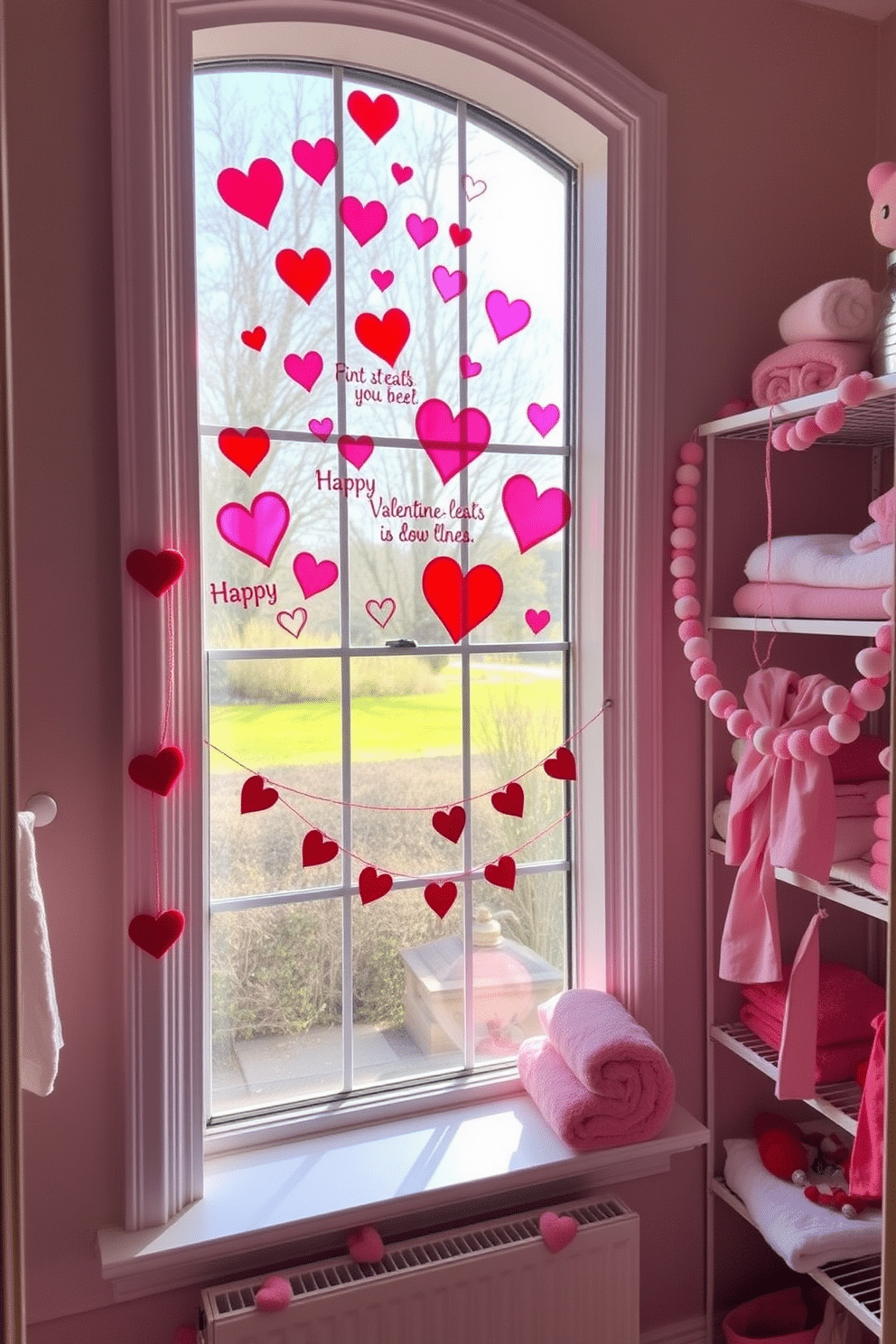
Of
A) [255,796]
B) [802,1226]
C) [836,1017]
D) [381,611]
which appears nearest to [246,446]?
[381,611]

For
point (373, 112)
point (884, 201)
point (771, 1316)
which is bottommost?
point (771, 1316)

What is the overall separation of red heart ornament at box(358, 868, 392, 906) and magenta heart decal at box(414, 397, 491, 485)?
2.34 feet

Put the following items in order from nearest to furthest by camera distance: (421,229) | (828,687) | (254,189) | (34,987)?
1. (34,987)
2. (828,687)
3. (254,189)
4. (421,229)

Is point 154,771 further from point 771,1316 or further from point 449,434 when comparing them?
point 771,1316

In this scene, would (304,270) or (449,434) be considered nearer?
(304,270)

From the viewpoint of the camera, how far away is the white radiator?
1.45 meters

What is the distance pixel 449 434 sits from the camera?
177 cm

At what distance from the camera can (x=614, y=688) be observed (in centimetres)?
182

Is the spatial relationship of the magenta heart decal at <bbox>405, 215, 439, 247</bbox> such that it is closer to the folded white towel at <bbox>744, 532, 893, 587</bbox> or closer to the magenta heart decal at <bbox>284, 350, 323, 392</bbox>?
the magenta heart decal at <bbox>284, 350, 323, 392</bbox>

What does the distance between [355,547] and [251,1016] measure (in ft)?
2.73

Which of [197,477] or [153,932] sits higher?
[197,477]

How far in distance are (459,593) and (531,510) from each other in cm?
21

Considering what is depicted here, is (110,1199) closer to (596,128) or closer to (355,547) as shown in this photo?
(355,547)

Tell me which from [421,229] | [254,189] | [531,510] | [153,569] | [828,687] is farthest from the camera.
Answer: [531,510]
